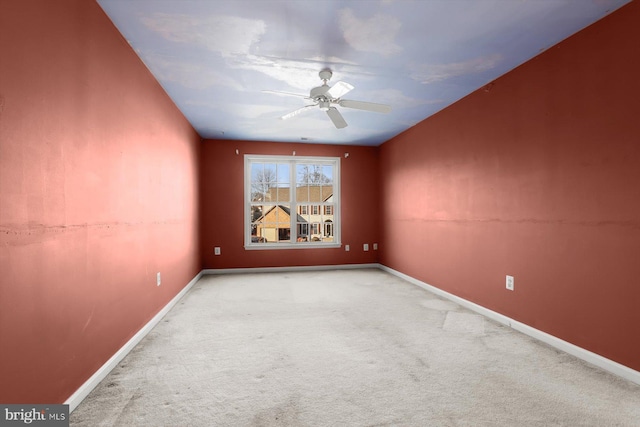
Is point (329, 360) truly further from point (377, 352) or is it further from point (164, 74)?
point (164, 74)

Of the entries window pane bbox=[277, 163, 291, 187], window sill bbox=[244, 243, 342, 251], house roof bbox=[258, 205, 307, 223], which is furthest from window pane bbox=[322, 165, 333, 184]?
window sill bbox=[244, 243, 342, 251]

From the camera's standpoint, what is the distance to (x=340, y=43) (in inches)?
94.4

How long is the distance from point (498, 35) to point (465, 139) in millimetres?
1381

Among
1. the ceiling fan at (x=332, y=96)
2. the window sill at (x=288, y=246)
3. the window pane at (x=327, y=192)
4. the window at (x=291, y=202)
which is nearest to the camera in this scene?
the ceiling fan at (x=332, y=96)

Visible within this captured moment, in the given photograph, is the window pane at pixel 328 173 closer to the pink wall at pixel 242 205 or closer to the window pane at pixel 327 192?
the window pane at pixel 327 192

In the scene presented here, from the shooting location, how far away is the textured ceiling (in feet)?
6.54

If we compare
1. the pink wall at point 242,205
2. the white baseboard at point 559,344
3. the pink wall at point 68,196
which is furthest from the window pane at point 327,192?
the pink wall at point 68,196

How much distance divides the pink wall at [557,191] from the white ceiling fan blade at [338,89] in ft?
5.21

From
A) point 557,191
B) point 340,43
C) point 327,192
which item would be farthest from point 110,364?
point 327,192

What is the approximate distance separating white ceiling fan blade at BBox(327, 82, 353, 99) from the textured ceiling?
0.20 meters

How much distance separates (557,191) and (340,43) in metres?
2.14

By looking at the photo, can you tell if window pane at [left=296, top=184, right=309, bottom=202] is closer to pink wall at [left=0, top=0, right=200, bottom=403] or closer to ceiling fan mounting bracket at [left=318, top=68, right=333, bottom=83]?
ceiling fan mounting bracket at [left=318, top=68, right=333, bottom=83]

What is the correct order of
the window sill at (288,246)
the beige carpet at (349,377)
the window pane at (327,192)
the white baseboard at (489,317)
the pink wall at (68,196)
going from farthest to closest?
the window pane at (327,192), the window sill at (288,246), the white baseboard at (489,317), the beige carpet at (349,377), the pink wall at (68,196)

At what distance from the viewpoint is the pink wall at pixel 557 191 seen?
1.98m
